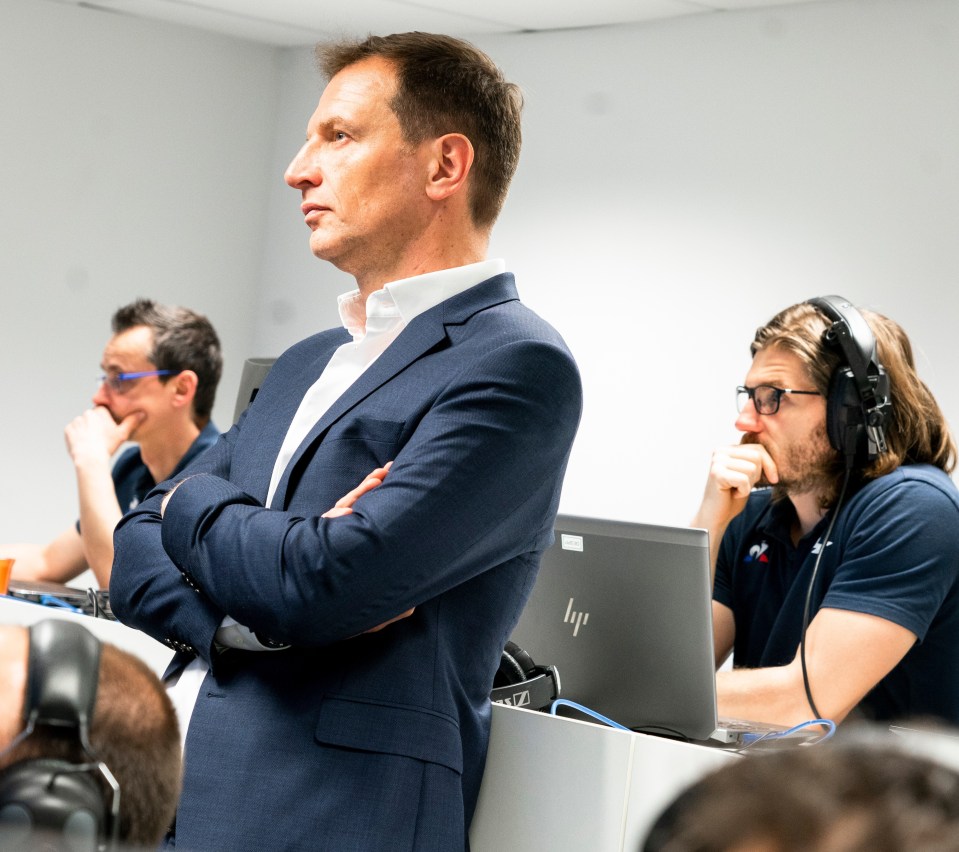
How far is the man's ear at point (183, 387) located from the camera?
350cm

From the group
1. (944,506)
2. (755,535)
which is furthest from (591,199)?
(944,506)

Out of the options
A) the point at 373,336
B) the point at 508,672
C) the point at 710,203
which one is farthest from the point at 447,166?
the point at 710,203

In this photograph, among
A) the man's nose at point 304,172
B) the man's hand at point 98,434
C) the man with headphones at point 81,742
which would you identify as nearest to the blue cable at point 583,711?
the man's nose at point 304,172

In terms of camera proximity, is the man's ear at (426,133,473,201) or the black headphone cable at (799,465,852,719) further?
the black headphone cable at (799,465,852,719)

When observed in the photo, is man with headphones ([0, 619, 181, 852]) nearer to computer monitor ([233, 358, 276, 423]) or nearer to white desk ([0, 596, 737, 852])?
white desk ([0, 596, 737, 852])

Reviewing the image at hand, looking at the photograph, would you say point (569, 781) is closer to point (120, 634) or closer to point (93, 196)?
point (120, 634)

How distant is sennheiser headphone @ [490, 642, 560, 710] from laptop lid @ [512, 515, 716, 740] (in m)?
0.15

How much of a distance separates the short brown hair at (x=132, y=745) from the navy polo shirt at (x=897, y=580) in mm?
1733

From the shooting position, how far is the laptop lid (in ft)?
5.71

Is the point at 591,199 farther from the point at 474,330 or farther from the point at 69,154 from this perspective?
the point at 474,330

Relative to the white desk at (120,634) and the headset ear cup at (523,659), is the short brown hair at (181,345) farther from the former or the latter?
the headset ear cup at (523,659)

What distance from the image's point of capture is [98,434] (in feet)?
11.0

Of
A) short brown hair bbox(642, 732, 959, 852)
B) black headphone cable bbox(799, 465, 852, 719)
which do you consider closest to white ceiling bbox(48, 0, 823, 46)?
black headphone cable bbox(799, 465, 852, 719)

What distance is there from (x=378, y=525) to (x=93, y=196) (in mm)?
3744
